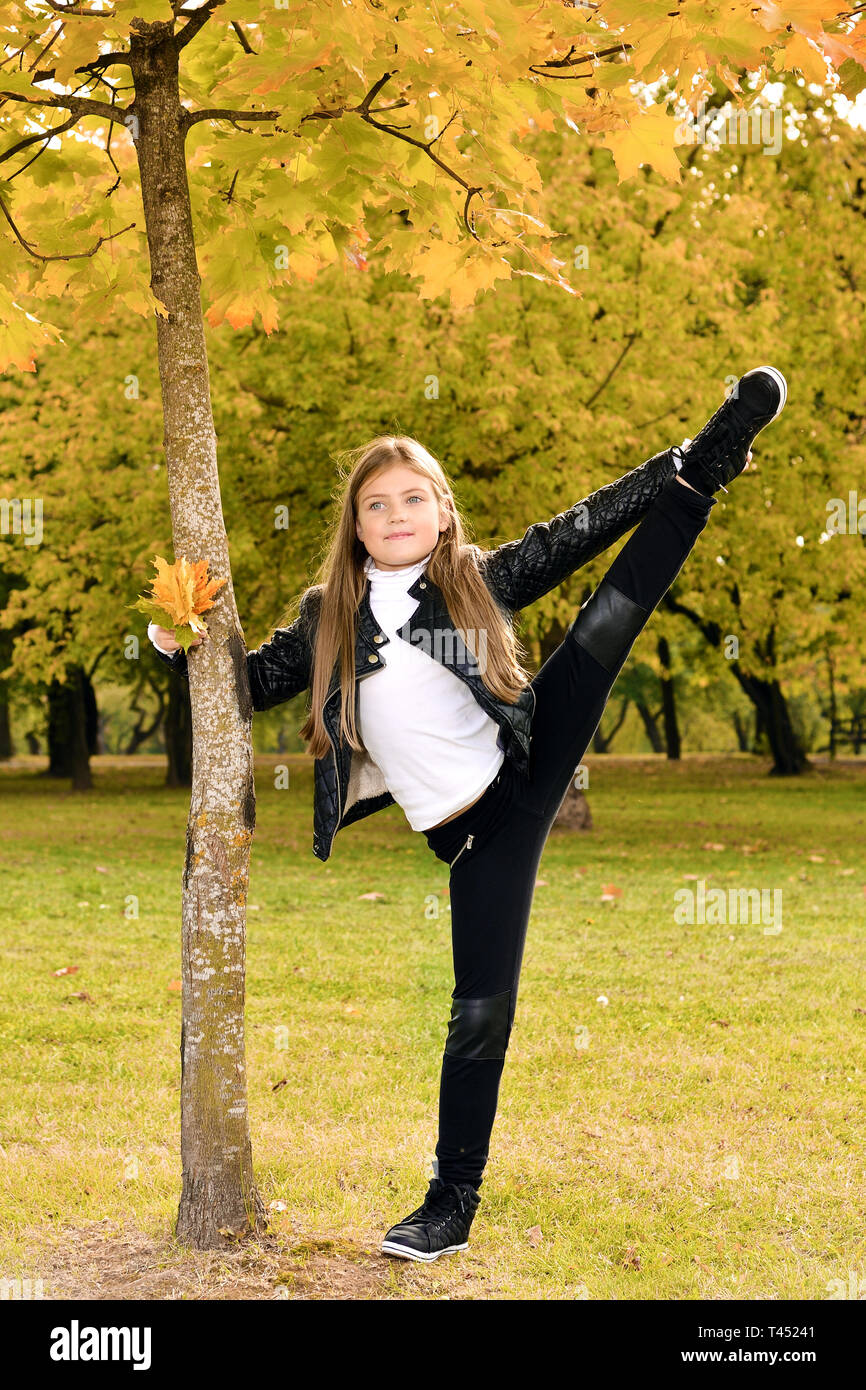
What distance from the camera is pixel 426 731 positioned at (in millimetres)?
3326

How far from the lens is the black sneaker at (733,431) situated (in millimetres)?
3061

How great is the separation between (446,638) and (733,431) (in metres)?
0.92

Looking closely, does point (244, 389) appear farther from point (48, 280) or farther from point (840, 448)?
point (48, 280)

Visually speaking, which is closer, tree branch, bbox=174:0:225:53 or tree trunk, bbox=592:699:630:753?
tree branch, bbox=174:0:225:53

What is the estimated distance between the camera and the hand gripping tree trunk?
11.2 ft

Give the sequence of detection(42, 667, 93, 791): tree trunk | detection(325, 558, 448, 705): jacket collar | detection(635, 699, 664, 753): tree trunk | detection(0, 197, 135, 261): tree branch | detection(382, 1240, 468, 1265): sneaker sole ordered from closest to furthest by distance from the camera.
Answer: detection(382, 1240, 468, 1265): sneaker sole, detection(325, 558, 448, 705): jacket collar, detection(0, 197, 135, 261): tree branch, detection(42, 667, 93, 791): tree trunk, detection(635, 699, 664, 753): tree trunk

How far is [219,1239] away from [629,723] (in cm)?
4497

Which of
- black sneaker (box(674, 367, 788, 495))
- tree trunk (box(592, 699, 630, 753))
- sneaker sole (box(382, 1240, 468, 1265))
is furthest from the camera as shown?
tree trunk (box(592, 699, 630, 753))

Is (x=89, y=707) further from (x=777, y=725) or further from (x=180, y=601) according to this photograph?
(x=180, y=601)

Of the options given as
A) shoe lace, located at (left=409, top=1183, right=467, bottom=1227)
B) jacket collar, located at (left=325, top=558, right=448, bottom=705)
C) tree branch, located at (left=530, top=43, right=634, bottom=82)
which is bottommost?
shoe lace, located at (left=409, top=1183, right=467, bottom=1227)

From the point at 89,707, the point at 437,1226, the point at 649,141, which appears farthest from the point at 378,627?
the point at 89,707

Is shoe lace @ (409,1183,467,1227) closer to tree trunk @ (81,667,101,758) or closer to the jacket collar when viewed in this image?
the jacket collar

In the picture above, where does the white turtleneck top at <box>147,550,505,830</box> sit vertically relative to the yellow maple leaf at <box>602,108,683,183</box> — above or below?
below

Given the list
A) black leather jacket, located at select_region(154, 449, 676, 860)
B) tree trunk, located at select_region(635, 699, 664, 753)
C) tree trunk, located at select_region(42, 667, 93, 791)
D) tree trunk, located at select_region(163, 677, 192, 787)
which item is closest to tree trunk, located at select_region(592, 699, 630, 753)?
tree trunk, located at select_region(635, 699, 664, 753)
